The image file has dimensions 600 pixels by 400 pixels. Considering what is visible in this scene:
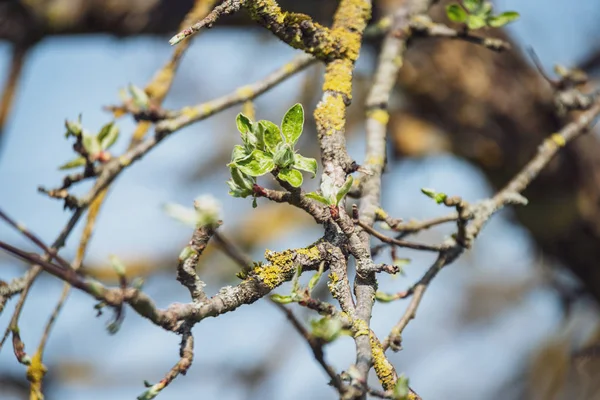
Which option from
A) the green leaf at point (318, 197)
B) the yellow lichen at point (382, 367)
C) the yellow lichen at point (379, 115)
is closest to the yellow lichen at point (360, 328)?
the yellow lichen at point (382, 367)

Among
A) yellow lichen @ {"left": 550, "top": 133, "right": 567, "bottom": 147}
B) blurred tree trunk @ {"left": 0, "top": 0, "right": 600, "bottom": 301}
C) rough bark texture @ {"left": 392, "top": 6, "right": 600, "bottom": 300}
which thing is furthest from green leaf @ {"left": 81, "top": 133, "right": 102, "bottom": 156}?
rough bark texture @ {"left": 392, "top": 6, "right": 600, "bottom": 300}

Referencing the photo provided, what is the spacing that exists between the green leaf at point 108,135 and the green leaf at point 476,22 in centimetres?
74

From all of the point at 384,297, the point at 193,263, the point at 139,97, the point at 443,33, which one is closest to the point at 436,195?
A: the point at 384,297

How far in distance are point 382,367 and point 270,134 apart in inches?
11.5

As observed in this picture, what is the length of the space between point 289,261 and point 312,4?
1612mm

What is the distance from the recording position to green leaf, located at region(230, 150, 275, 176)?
28.0 inches

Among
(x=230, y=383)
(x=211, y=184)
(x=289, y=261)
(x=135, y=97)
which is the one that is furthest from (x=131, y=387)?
(x=289, y=261)

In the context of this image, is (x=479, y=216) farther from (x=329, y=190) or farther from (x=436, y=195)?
(x=329, y=190)

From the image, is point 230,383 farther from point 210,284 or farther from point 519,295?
point 519,295

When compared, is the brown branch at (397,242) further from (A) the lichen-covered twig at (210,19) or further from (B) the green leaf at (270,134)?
(A) the lichen-covered twig at (210,19)

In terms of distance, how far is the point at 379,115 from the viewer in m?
1.18

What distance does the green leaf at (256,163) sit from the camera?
2.33 ft

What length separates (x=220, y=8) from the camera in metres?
0.69

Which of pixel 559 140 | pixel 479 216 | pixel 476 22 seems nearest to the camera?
pixel 479 216
